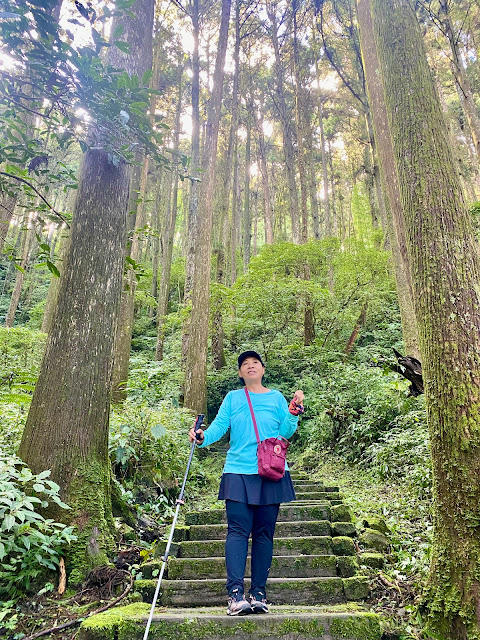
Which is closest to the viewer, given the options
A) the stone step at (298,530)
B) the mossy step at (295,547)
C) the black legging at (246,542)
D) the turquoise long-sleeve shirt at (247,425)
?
the black legging at (246,542)

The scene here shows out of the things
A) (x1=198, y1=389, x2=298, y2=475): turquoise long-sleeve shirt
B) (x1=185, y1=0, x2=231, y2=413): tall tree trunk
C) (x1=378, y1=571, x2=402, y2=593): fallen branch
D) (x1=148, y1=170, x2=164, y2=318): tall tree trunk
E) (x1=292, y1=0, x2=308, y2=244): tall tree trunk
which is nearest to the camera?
(x1=198, y1=389, x2=298, y2=475): turquoise long-sleeve shirt

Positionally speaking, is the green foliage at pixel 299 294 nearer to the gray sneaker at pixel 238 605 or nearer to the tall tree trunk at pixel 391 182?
the tall tree trunk at pixel 391 182

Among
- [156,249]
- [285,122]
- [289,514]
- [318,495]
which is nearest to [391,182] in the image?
[318,495]

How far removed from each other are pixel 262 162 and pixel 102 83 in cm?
2195

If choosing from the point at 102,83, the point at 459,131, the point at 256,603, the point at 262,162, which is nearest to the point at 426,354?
the point at 256,603

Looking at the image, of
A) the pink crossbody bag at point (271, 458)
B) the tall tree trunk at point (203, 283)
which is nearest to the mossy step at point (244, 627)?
the pink crossbody bag at point (271, 458)

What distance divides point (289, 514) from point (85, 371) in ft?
8.85

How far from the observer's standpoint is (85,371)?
12.4 feet

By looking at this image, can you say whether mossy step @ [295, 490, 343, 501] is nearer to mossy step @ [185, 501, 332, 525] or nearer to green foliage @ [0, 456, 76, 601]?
mossy step @ [185, 501, 332, 525]

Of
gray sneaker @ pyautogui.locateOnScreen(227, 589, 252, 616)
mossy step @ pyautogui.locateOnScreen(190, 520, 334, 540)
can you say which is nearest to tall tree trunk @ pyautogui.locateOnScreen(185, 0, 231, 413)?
mossy step @ pyautogui.locateOnScreen(190, 520, 334, 540)

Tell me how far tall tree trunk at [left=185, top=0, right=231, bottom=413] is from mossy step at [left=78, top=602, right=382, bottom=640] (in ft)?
21.4

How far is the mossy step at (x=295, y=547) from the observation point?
3.59 meters

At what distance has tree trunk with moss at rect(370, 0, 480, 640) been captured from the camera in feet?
8.31

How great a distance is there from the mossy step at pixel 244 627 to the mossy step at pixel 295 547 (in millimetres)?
1017
